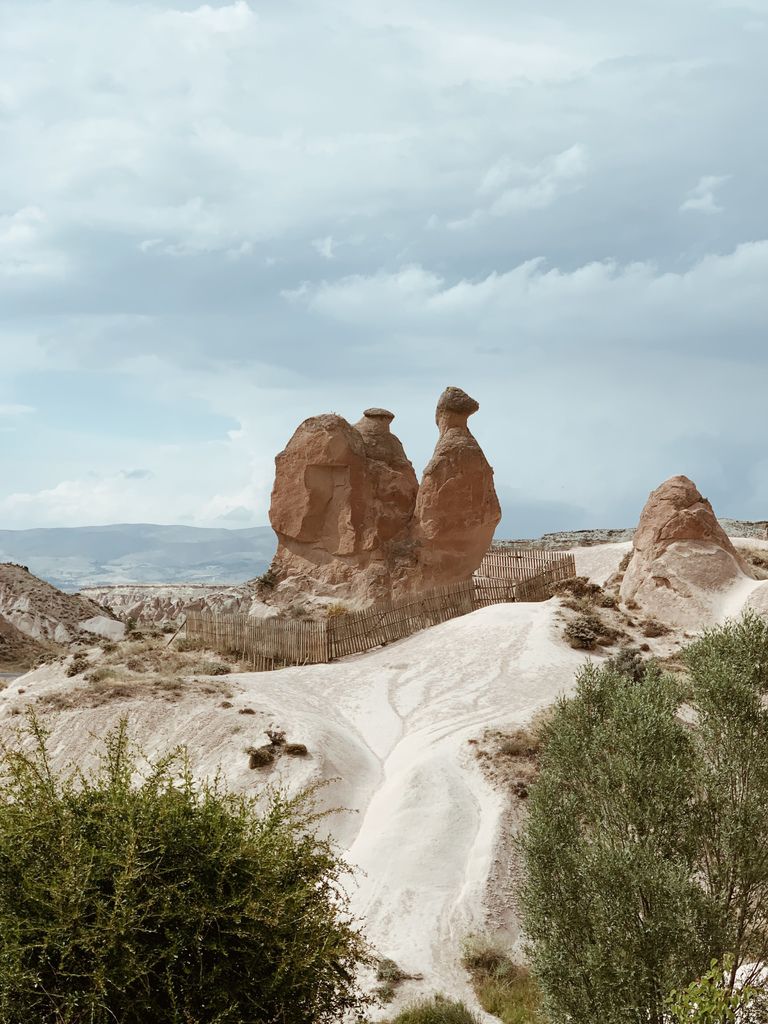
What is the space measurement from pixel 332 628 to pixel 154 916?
1573 cm

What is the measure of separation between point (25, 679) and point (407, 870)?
11779 mm

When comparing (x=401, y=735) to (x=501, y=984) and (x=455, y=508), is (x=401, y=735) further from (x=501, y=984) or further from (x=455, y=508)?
(x=455, y=508)

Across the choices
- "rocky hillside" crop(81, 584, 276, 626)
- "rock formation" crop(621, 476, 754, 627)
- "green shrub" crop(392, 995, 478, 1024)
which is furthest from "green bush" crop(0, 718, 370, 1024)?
"rocky hillside" crop(81, 584, 276, 626)

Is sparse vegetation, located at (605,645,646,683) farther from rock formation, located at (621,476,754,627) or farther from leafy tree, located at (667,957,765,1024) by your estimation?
leafy tree, located at (667,957,765,1024)

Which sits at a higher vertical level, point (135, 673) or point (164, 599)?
point (135, 673)

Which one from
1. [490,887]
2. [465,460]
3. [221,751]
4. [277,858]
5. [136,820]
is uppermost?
[465,460]

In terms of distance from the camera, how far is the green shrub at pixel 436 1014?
834 centimetres

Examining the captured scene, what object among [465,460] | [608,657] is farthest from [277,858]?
[465,460]

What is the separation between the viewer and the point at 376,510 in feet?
94.9

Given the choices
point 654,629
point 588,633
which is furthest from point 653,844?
point 654,629

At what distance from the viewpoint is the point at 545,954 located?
7.09 m

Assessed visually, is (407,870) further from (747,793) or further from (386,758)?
(747,793)

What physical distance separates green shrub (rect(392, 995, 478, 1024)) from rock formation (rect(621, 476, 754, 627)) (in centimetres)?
1394

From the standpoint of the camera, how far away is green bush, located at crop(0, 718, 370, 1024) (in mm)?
5586
